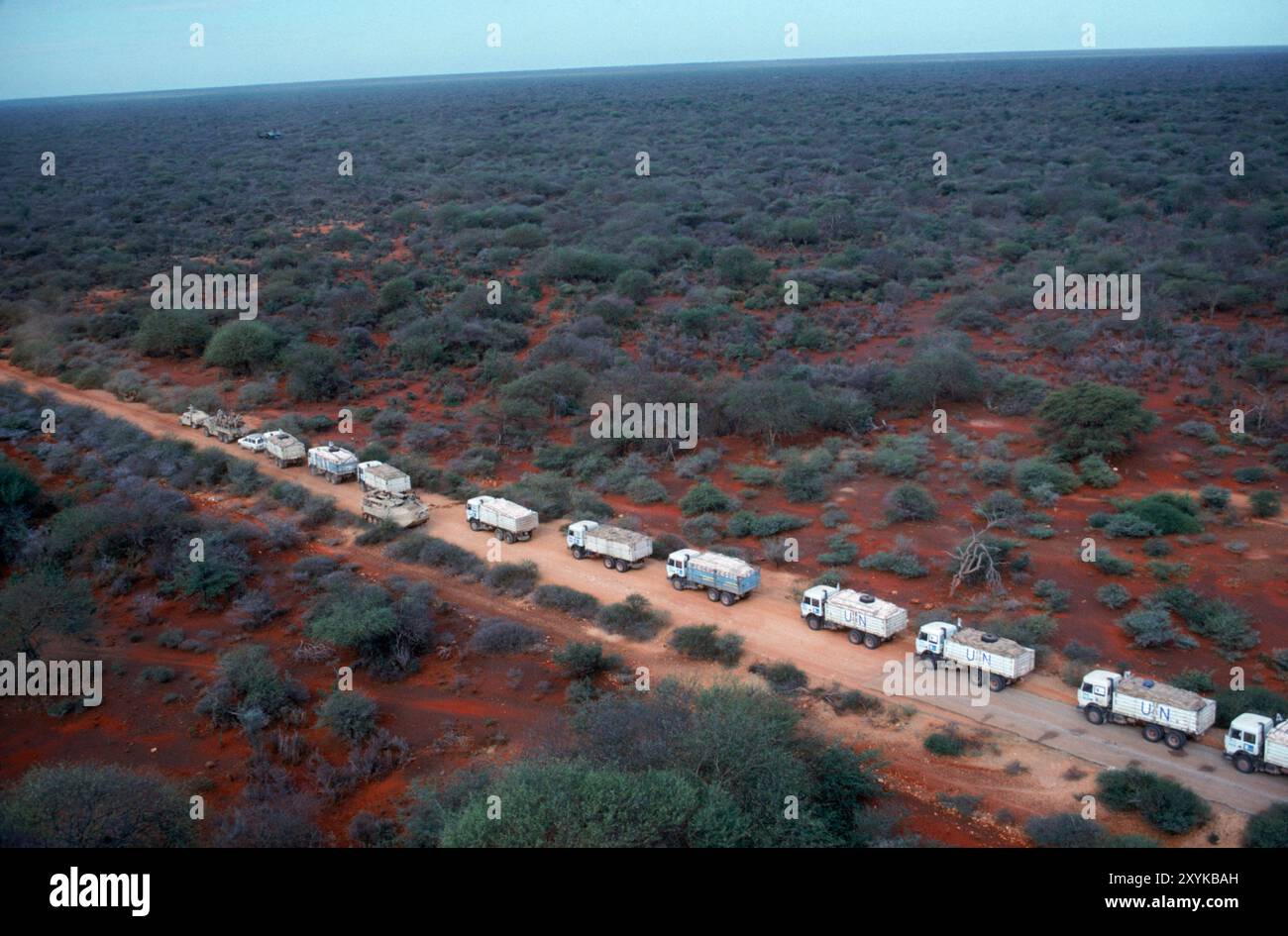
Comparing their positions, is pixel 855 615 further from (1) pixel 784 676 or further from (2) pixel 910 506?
(2) pixel 910 506

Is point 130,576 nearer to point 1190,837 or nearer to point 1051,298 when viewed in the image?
point 1190,837

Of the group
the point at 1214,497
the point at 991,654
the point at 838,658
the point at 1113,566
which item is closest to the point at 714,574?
the point at 838,658

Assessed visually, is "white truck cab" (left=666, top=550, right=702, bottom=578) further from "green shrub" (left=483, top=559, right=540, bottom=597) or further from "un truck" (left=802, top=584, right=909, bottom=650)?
"green shrub" (left=483, top=559, right=540, bottom=597)

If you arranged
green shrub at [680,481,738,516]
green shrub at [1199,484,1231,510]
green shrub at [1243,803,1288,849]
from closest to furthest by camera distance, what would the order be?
1. green shrub at [1243,803,1288,849]
2. green shrub at [1199,484,1231,510]
3. green shrub at [680,481,738,516]

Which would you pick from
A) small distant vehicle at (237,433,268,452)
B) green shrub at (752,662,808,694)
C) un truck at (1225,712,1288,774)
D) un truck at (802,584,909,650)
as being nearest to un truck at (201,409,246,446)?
small distant vehicle at (237,433,268,452)

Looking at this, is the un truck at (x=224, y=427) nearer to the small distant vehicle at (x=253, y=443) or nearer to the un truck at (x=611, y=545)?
the small distant vehicle at (x=253, y=443)

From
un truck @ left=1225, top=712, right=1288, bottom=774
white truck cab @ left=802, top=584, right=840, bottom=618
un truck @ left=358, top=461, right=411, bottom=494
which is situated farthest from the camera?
un truck @ left=358, top=461, right=411, bottom=494

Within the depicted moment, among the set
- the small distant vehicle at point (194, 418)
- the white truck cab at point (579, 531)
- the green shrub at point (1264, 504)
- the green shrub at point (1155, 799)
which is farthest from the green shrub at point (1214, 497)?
the small distant vehicle at point (194, 418)
